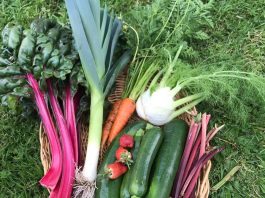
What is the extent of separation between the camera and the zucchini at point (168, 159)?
222cm

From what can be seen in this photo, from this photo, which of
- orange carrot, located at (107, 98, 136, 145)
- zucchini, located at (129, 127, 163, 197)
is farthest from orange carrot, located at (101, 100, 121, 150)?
zucchini, located at (129, 127, 163, 197)

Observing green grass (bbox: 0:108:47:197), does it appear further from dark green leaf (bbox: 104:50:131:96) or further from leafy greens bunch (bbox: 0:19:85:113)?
dark green leaf (bbox: 104:50:131:96)

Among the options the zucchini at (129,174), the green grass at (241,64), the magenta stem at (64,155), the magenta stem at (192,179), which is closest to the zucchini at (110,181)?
the zucchini at (129,174)

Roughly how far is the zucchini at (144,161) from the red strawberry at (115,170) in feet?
0.19

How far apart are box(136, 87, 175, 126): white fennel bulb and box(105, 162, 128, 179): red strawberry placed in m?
0.32

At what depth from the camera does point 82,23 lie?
2.26 metres

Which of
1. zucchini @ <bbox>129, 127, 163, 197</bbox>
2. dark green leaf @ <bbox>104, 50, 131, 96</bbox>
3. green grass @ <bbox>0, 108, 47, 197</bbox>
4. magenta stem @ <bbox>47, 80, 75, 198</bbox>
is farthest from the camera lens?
green grass @ <bbox>0, 108, 47, 197</bbox>

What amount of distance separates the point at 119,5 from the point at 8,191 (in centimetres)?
130

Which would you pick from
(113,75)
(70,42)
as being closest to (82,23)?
(70,42)

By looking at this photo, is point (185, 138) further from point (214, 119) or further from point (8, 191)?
point (8, 191)

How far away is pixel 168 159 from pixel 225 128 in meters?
0.63

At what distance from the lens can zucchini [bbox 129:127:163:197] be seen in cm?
220

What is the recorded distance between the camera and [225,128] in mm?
2811

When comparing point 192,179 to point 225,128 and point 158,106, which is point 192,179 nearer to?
point 158,106
